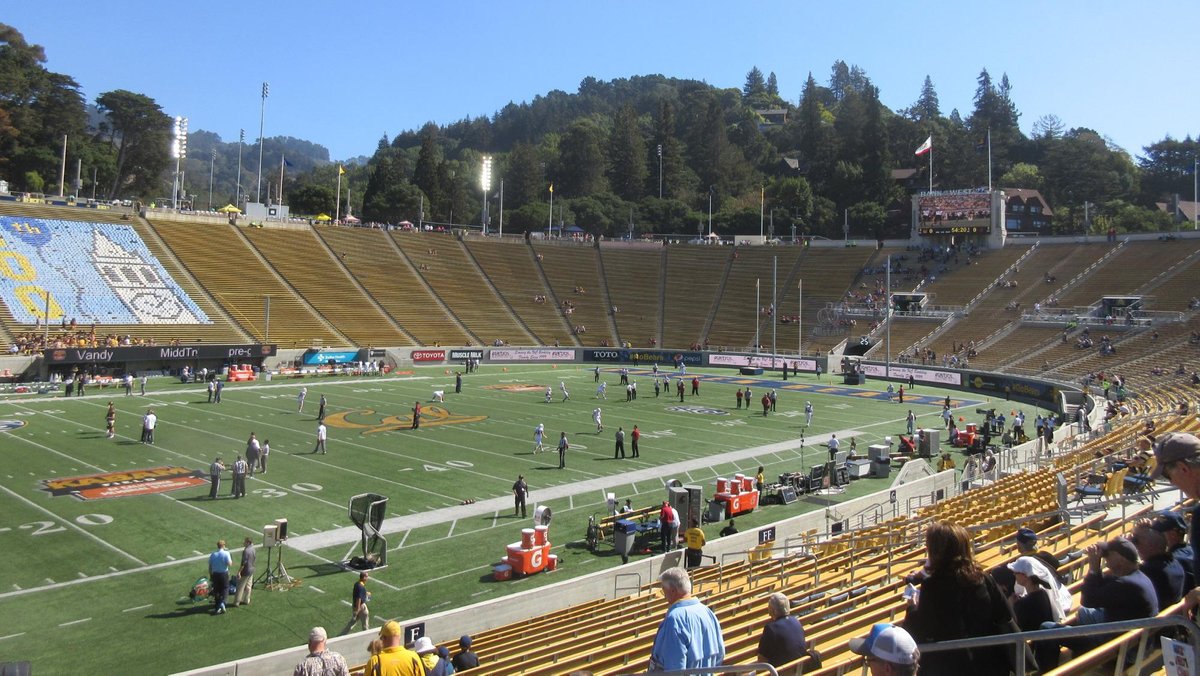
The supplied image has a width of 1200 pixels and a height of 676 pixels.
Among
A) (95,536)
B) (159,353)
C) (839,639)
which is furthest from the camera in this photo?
(159,353)

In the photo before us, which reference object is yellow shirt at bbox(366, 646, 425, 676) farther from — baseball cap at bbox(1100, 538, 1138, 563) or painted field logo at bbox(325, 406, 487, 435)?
painted field logo at bbox(325, 406, 487, 435)

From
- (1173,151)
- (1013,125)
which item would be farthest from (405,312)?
(1013,125)

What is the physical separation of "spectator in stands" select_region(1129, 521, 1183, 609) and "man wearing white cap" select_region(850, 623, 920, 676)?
9.03 feet

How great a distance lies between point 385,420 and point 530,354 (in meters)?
28.2

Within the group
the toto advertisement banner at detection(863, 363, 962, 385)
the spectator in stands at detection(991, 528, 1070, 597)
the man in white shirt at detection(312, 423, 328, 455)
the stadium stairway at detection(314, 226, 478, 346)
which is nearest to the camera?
the spectator in stands at detection(991, 528, 1070, 597)

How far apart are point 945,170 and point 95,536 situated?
380 feet

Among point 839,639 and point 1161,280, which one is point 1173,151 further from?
point 839,639

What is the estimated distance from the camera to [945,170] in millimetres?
115000

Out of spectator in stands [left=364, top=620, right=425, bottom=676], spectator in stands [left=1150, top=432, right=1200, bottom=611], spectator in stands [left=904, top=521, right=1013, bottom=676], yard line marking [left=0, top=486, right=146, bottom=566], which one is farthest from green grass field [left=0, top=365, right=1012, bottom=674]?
spectator in stands [left=1150, top=432, right=1200, bottom=611]

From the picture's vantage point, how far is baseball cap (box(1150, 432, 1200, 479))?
4.73m

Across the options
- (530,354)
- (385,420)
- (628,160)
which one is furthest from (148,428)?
(628,160)

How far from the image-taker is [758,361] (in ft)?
198

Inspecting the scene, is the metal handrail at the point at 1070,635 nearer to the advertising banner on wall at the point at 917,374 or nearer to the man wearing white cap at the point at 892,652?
the man wearing white cap at the point at 892,652

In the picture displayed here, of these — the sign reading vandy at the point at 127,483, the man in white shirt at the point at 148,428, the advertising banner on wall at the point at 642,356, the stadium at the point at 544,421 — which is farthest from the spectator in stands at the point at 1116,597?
the advertising banner on wall at the point at 642,356
